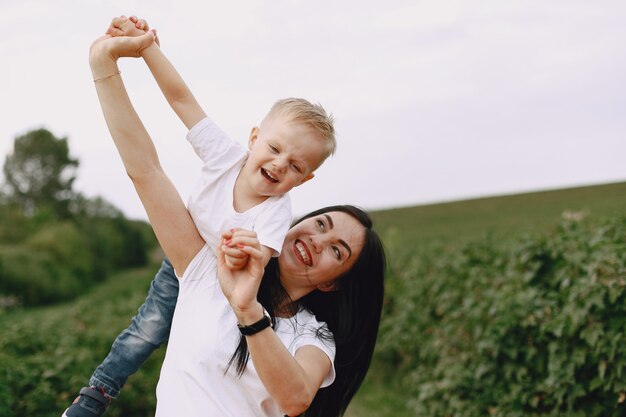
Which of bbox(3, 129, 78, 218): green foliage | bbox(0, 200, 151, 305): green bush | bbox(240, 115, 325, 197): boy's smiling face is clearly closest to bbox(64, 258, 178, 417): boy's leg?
bbox(240, 115, 325, 197): boy's smiling face

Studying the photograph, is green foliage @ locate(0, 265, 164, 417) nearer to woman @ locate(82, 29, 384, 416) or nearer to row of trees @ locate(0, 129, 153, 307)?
woman @ locate(82, 29, 384, 416)

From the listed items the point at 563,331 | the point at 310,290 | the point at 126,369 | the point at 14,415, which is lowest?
the point at 563,331

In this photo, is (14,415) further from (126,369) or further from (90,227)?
(90,227)

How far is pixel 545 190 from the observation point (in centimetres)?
2781

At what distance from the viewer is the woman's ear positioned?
2437mm

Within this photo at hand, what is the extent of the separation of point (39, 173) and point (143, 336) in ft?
152

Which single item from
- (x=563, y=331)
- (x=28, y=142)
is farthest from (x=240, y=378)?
(x=28, y=142)

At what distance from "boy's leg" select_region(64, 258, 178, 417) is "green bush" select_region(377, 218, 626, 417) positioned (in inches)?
91.0

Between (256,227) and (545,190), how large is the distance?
27378 mm

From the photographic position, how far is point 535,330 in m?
4.50

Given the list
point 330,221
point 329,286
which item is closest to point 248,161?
point 330,221

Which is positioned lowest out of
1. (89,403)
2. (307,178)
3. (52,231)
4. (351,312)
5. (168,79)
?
(52,231)

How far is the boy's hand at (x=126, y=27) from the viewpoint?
2121 millimetres

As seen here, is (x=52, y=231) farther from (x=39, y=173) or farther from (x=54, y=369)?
(x=54, y=369)
